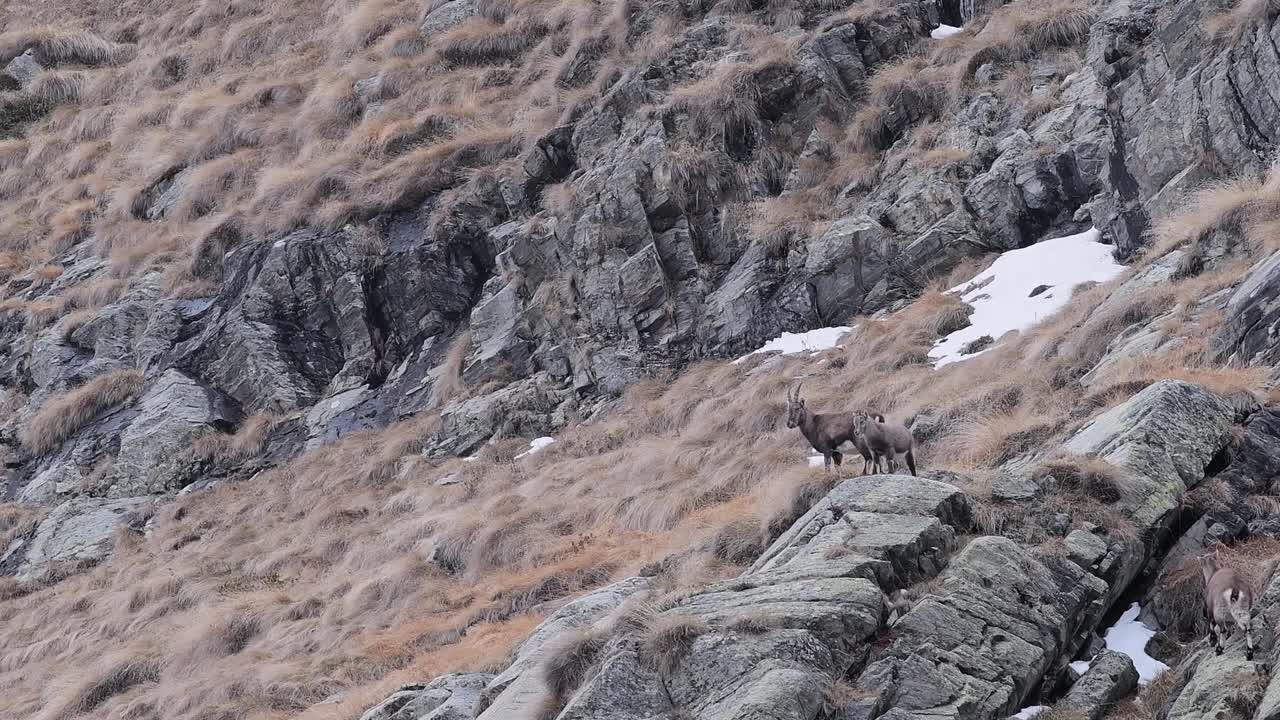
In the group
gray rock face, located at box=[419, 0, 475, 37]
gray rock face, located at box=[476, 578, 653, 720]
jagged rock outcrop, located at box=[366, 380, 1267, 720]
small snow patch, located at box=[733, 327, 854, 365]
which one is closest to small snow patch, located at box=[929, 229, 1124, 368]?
small snow patch, located at box=[733, 327, 854, 365]

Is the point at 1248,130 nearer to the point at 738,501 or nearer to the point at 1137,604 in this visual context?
the point at 738,501

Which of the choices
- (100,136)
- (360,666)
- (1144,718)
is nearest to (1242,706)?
(1144,718)

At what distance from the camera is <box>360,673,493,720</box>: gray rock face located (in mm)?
9898

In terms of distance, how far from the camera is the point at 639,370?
20.7 m

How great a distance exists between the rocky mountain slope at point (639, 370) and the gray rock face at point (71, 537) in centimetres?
9

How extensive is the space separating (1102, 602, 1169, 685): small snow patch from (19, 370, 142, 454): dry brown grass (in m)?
20.2

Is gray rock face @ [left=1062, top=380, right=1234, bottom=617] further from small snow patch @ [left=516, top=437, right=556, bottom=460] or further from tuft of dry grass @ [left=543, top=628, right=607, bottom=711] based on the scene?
small snow patch @ [left=516, top=437, right=556, bottom=460]

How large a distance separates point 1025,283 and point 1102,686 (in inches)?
441

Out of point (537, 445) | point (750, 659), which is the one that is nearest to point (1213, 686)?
point (750, 659)

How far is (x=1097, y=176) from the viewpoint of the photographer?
1955 cm

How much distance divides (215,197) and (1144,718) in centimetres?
2548

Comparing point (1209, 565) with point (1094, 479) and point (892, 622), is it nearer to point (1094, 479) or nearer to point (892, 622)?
point (1094, 479)

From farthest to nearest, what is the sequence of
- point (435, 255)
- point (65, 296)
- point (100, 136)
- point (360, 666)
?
point (100, 136), point (65, 296), point (435, 255), point (360, 666)

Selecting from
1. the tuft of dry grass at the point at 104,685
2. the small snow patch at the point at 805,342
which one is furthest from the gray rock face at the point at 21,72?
the small snow patch at the point at 805,342
